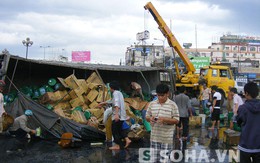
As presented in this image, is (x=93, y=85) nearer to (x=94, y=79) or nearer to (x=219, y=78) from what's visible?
(x=94, y=79)

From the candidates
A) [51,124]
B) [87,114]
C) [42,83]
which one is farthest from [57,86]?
[51,124]

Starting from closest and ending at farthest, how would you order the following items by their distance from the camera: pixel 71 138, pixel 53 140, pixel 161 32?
1. pixel 71 138
2. pixel 53 140
3. pixel 161 32

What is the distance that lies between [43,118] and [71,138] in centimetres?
159

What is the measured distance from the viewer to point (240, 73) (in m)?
52.2

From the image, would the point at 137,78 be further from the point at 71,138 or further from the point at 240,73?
the point at 240,73

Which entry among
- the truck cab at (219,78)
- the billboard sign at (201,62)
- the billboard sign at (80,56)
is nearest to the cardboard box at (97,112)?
the truck cab at (219,78)

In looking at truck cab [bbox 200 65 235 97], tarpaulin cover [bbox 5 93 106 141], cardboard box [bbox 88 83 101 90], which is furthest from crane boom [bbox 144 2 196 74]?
tarpaulin cover [bbox 5 93 106 141]

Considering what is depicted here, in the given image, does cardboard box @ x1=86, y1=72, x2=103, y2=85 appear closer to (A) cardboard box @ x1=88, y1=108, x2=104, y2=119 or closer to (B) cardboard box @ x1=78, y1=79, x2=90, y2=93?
(B) cardboard box @ x1=78, y1=79, x2=90, y2=93

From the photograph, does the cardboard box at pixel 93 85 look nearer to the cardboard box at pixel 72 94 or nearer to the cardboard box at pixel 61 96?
the cardboard box at pixel 72 94

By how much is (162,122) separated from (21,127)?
5770 millimetres

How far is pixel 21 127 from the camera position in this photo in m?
8.87

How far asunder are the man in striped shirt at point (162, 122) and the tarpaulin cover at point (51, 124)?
438cm

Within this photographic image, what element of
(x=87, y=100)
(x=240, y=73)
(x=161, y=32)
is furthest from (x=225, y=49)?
(x=87, y=100)

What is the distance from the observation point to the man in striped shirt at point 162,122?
4527 millimetres
